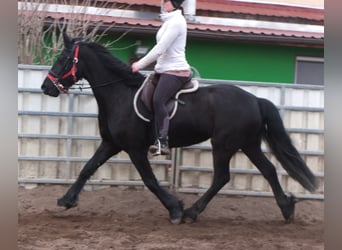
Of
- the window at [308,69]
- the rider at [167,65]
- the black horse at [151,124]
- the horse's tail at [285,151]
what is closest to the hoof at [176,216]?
the black horse at [151,124]

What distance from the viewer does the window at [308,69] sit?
38.8 ft

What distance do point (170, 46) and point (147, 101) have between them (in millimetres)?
660

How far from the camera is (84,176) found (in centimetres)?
604

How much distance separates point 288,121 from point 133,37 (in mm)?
4793

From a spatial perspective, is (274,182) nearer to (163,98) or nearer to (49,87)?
(163,98)

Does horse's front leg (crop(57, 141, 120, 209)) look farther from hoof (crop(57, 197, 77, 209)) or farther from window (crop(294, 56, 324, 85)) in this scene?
window (crop(294, 56, 324, 85))

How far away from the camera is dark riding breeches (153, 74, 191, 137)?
5582 millimetres

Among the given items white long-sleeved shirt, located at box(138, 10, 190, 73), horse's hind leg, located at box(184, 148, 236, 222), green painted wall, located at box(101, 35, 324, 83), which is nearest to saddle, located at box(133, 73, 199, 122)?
white long-sleeved shirt, located at box(138, 10, 190, 73)

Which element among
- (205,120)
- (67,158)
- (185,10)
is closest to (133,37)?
(185,10)

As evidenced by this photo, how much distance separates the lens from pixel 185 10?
1147 centimetres

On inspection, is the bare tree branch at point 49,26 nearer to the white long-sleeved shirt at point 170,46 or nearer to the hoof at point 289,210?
the white long-sleeved shirt at point 170,46

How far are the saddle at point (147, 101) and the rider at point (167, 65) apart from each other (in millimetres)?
78

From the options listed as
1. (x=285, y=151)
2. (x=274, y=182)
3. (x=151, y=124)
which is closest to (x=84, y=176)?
(x=151, y=124)

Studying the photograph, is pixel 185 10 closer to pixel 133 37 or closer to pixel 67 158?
pixel 133 37
